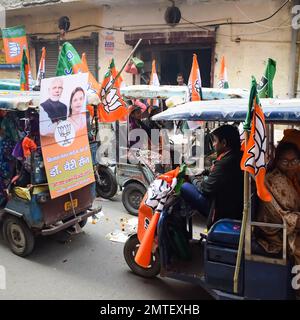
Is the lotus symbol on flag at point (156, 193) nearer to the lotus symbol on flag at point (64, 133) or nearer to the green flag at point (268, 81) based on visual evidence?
Result: the lotus symbol on flag at point (64, 133)

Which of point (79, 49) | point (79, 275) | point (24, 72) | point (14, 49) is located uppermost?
point (79, 49)

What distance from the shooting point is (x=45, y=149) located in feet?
14.5

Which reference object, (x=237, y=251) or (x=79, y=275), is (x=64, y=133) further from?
(x=237, y=251)

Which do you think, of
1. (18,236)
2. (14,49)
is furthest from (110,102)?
(14,49)

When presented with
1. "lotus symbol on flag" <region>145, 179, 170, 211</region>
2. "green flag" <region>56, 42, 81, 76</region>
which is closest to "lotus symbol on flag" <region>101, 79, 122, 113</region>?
"green flag" <region>56, 42, 81, 76</region>

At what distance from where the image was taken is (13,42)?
955 centimetres

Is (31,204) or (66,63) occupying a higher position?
(66,63)

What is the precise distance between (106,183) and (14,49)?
4947 mm

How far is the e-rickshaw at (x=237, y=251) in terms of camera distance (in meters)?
3.11

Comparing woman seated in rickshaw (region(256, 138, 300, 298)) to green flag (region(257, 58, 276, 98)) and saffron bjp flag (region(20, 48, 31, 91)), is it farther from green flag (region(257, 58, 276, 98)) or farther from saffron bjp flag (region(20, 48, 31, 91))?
saffron bjp flag (region(20, 48, 31, 91))

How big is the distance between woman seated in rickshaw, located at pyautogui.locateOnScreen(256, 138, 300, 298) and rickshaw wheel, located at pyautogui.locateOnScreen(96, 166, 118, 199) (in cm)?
421

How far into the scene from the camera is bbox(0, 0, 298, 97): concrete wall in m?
10.2

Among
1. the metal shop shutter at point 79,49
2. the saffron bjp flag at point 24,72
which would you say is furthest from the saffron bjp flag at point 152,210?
the metal shop shutter at point 79,49

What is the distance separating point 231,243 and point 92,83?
4.46 meters
